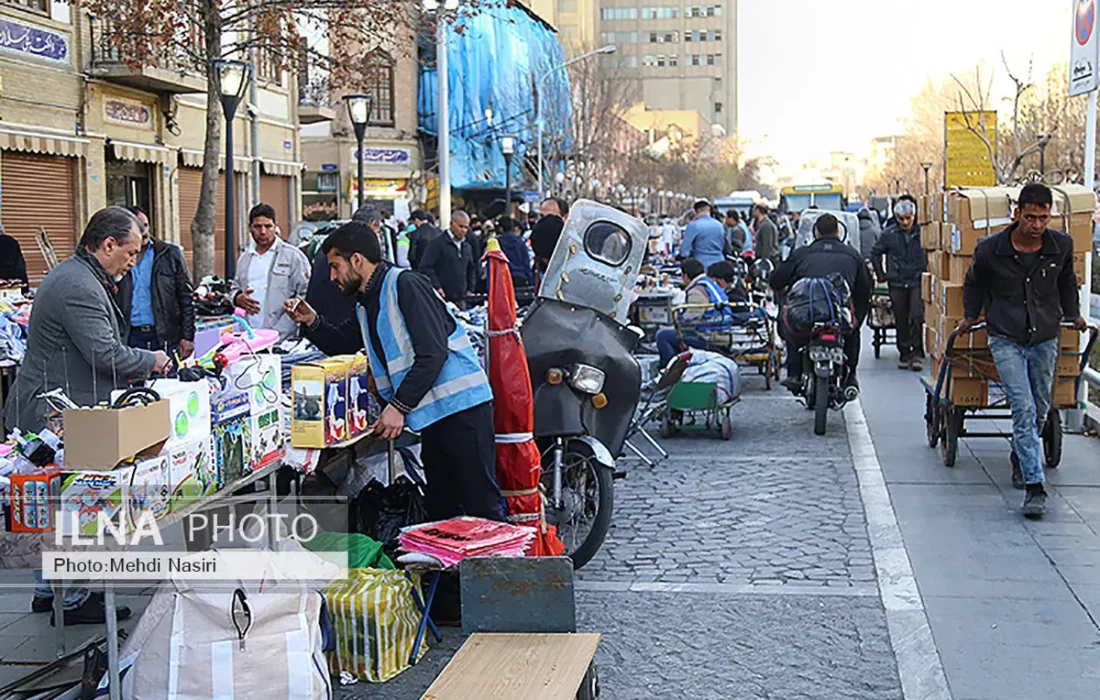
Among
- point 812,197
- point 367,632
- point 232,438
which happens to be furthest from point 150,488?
point 812,197

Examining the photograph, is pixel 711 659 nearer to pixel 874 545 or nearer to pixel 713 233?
pixel 874 545

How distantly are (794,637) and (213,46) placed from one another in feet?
Answer: 43.7

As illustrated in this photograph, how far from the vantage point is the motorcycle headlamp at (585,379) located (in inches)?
290

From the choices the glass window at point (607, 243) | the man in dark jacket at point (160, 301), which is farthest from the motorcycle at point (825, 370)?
the man in dark jacket at point (160, 301)

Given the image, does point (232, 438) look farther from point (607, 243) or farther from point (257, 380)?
point (607, 243)

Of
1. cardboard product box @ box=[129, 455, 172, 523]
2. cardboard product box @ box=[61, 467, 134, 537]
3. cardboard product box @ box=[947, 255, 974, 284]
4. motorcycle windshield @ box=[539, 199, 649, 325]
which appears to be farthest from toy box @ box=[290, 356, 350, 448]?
cardboard product box @ box=[947, 255, 974, 284]

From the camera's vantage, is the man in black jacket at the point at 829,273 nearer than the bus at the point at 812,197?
Yes

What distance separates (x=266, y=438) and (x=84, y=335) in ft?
3.14

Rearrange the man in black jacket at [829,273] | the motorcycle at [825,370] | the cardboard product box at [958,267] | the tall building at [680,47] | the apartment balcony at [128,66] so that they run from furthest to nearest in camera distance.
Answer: the tall building at [680,47], the apartment balcony at [128,66], the man in black jacket at [829,273], the motorcycle at [825,370], the cardboard product box at [958,267]

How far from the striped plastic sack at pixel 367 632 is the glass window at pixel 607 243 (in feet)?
10.9

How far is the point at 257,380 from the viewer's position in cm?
555

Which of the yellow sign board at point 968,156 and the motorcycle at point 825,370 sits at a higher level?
the yellow sign board at point 968,156

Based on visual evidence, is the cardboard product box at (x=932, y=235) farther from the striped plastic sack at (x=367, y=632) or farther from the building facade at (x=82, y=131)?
the building facade at (x=82, y=131)

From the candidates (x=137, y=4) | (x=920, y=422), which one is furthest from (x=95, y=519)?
(x=137, y=4)
